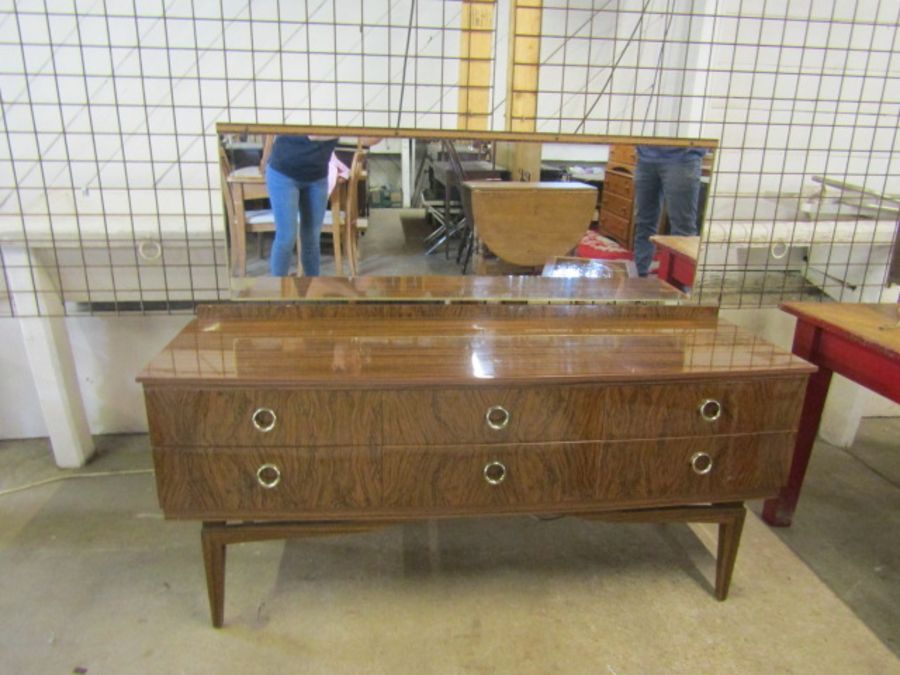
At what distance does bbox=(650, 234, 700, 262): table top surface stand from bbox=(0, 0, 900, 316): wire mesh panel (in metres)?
0.04

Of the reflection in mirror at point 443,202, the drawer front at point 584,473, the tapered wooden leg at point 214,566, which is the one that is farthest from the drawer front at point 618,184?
the tapered wooden leg at point 214,566

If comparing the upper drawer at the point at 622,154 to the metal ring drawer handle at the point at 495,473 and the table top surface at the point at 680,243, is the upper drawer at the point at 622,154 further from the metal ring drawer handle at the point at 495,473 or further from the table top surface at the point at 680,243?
the metal ring drawer handle at the point at 495,473

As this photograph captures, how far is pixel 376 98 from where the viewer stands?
1.77m

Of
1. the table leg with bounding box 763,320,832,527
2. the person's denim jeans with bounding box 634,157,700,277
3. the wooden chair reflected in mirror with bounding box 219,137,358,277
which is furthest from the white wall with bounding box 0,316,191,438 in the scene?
the table leg with bounding box 763,320,832,527

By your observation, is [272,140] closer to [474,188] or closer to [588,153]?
[474,188]

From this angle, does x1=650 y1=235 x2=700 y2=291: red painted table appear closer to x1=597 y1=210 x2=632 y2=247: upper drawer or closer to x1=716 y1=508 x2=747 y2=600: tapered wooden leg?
x1=597 y1=210 x2=632 y2=247: upper drawer

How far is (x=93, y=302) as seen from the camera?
6.41ft

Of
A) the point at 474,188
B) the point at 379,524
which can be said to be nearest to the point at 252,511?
the point at 379,524

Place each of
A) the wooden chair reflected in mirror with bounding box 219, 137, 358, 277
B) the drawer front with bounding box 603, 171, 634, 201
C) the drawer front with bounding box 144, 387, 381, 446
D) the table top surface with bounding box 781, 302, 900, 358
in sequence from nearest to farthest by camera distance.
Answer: the drawer front with bounding box 144, 387, 381, 446 < the table top surface with bounding box 781, 302, 900, 358 < the wooden chair reflected in mirror with bounding box 219, 137, 358, 277 < the drawer front with bounding box 603, 171, 634, 201

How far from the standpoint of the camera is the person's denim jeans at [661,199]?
5.93 ft

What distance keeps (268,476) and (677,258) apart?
1.27 metres

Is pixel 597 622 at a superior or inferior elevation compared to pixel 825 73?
inferior

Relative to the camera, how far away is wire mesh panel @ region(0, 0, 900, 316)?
1697 millimetres

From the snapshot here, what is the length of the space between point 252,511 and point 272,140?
93 cm
